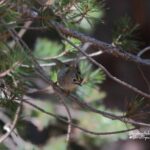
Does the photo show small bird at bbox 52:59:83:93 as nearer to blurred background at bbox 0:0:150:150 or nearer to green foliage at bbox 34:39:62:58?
blurred background at bbox 0:0:150:150

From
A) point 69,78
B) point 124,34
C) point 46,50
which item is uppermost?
point 46,50

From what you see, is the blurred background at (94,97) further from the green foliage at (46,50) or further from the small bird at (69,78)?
the small bird at (69,78)

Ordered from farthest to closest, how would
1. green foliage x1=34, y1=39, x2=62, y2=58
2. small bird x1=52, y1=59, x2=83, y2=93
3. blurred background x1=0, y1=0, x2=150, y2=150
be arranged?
1. green foliage x1=34, y1=39, x2=62, y2=58
2. blurred background x1=0, y1=0, x2=150, y2=150
3. small bird x1=52, y1=59, x2=83, y2=93

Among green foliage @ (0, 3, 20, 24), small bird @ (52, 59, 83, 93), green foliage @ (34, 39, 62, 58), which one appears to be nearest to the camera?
green foliage @ (0, 3, 20, 24)

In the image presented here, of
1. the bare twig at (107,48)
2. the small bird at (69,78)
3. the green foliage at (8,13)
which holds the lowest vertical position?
the small bird at (69,78)

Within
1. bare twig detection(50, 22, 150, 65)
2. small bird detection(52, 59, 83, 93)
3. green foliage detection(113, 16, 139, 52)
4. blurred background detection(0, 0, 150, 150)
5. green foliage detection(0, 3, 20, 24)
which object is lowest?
small bird detection(52, 59, 83, 93)

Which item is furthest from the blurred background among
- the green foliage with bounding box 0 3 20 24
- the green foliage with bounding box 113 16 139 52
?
the green foliage with bounding box 0 3 20 24

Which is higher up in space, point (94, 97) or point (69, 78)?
point (94, 97)

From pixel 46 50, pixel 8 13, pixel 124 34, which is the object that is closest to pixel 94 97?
pixel 46 50

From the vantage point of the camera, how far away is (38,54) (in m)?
2.29

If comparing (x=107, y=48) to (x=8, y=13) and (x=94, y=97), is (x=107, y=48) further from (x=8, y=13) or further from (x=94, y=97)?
(x=94, y=97)

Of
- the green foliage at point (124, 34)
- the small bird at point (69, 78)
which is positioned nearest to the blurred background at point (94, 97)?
the green foliage at point (124, 34)

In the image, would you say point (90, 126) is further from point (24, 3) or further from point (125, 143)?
point (24, 3)

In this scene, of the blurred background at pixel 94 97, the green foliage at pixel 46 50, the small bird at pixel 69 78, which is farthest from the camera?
the green foliage at pixel 46 50
